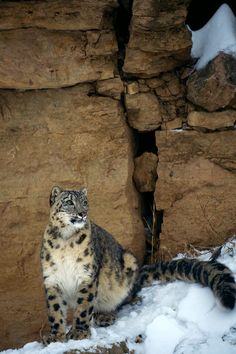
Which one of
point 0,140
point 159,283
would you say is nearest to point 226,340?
point 159,283

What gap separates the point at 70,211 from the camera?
6809 mm

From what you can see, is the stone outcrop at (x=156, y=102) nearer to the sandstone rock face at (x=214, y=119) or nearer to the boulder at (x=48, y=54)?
the sandstone rock face at (x=214, y=119)

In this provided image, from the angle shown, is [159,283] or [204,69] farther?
[204,69]

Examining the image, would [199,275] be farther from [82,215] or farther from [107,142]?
[107,142]

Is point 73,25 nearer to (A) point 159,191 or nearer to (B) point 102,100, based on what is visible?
(B) point 102,100

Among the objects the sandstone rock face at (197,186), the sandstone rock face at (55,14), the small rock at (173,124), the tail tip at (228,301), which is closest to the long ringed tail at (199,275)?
the tail tip at (228,301)

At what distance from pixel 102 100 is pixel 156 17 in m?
1.33

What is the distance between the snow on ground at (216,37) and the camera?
8672mm

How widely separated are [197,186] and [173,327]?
2752 mm

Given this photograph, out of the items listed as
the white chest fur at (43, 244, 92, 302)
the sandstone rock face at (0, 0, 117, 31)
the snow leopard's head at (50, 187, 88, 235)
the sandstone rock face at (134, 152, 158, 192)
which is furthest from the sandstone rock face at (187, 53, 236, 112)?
the white chest fur at (43, 244, 92, 302)

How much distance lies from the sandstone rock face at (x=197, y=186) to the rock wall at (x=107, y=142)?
1cm

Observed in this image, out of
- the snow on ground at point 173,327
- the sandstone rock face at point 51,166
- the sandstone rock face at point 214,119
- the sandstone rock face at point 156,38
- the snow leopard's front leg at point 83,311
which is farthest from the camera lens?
the sandstone rock face at point 51,166

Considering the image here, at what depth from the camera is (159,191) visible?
29.3ft

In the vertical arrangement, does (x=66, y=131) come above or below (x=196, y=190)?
above
